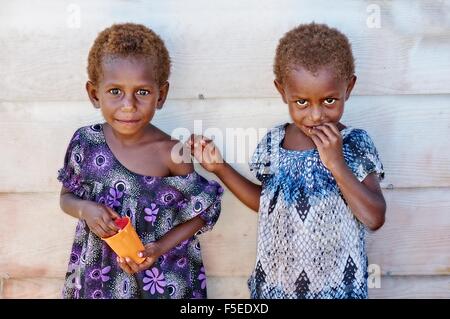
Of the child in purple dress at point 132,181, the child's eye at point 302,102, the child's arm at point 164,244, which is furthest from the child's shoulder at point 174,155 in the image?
the child's eye at point 302,102

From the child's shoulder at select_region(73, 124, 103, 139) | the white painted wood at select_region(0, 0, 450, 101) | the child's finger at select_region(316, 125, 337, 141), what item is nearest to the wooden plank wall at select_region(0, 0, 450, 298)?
the white painted wood at select_region(0, 0, 450, 101)

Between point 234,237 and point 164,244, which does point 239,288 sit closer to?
point 234,237

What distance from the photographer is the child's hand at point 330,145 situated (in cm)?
163

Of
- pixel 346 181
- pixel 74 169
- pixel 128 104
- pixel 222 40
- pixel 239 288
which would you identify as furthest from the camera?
pixel 239 288

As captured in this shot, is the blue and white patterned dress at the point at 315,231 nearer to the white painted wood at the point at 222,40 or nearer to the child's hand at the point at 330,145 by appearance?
the child's hand at the point at 330,145

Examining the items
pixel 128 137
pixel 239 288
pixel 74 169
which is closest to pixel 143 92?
pixel 128 137

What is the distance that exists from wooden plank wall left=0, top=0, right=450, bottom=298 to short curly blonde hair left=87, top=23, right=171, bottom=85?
0.60ft

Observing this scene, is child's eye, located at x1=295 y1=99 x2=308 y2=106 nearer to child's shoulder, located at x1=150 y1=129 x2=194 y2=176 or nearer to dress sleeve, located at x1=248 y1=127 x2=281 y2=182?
dress sleeve, located at x1=248 y1=127 x2=281 y2=182

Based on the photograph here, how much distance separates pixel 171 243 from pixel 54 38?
2.26 feet

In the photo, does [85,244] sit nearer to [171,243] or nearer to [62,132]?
[171,243]

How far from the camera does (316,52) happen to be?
1649 millimetres

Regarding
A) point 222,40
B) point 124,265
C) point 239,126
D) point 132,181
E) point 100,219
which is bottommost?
point 124,265

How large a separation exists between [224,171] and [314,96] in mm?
369

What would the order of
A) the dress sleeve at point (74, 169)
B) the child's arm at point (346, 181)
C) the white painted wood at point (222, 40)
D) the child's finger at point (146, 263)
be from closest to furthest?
the child's arm at point (346, 181) → the child's finger at point (146, 263) → the dress sleeve at point (74, 169) → the white painted wood at point (222, 40)
